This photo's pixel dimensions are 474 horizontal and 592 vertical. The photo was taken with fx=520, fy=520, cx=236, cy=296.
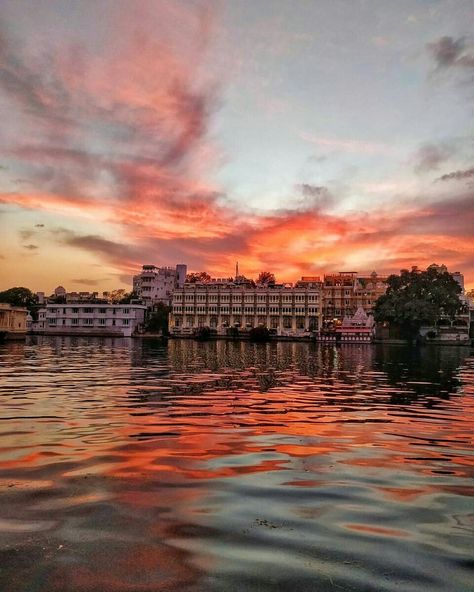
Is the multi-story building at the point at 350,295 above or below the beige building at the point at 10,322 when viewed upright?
above

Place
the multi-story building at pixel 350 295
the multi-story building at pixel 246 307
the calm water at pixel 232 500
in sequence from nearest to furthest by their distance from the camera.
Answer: the calm water at pixel 232 500 < the multi-story building at pixel 246 307 < the multi-story building at pixel 350 295

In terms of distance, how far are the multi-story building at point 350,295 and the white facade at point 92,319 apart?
60.7 meters

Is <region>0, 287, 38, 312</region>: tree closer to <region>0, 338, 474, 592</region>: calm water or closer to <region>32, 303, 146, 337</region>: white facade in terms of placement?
<region>32, 303, 146, 337</region>: white facade

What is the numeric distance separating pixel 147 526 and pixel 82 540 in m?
0.82

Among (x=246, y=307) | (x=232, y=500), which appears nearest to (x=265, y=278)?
(x=246, y=307)

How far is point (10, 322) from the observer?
100 metres

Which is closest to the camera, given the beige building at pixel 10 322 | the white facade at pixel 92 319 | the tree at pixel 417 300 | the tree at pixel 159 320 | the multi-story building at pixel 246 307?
the beige building at pixel 10 322

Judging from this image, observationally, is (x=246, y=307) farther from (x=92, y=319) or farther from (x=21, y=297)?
(x=21, y=297)

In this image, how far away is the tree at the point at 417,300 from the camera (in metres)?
118

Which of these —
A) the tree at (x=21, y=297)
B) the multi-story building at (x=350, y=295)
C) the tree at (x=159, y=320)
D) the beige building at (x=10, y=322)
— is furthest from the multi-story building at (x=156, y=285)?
the beige building at (x=10, y=322)

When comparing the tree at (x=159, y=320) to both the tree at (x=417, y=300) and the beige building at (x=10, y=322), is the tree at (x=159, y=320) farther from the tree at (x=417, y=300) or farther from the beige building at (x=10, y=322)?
the tree at (x=417, y=300)

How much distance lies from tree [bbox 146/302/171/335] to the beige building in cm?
5212

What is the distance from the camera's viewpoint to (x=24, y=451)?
10.3 meters

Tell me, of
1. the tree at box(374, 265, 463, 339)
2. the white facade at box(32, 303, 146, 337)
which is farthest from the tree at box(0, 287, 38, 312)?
the tree at box(374, 265, 463, 339)
